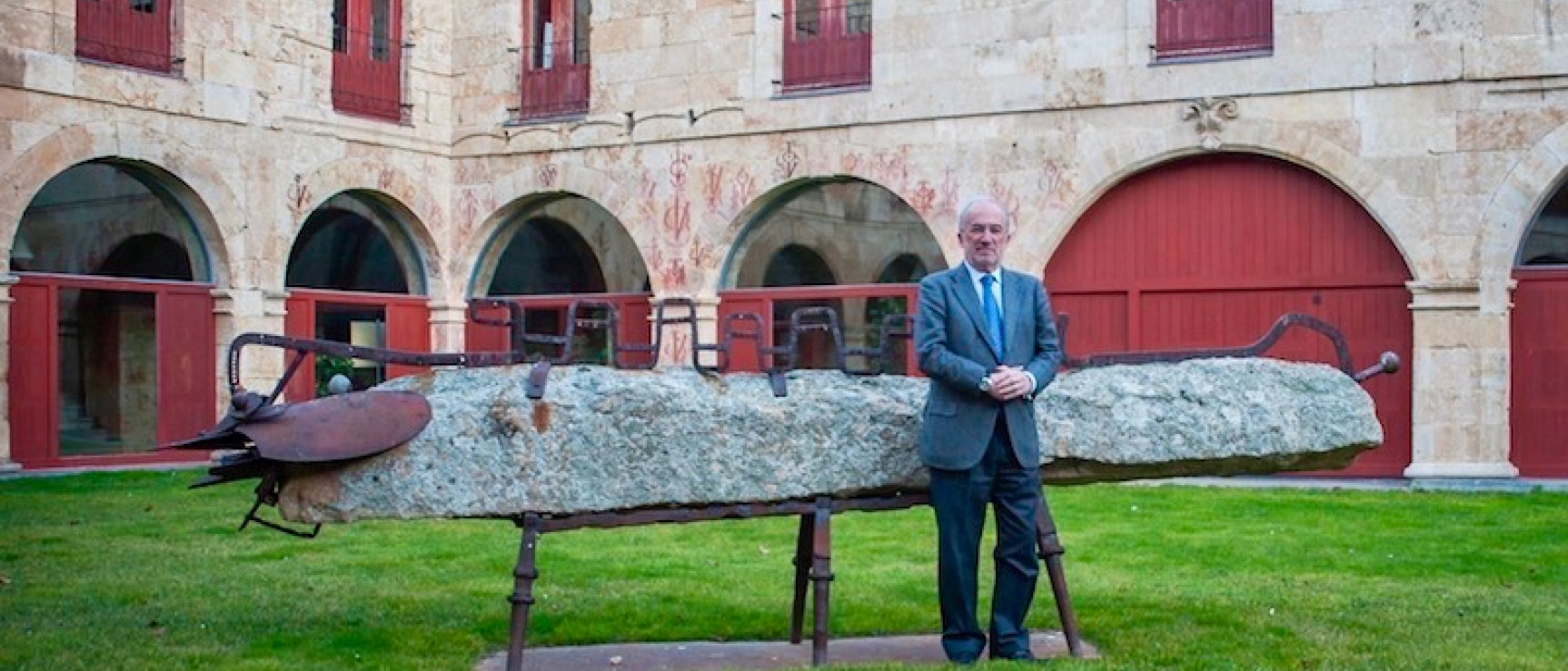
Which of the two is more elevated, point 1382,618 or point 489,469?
point 489,469

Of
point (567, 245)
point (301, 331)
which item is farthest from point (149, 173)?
point (567, 245)

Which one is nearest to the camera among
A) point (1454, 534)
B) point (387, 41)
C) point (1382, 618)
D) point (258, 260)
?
point (1382, 618)

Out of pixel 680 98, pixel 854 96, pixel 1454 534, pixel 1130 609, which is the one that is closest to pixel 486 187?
pixel 680 98

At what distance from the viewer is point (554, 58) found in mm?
17609

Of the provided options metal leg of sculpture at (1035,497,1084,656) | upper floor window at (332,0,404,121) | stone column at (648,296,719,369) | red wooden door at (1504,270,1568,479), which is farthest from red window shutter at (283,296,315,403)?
metal leg of sculpture at (1035,497,1084,656)

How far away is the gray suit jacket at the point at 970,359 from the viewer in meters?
5.85

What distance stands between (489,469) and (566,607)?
201cm

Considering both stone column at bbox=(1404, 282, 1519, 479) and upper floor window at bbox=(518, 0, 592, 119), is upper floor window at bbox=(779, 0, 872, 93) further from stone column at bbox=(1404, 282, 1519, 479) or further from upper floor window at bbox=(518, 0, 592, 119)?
stone column at bbox=(1404, 282, 1519, 479)

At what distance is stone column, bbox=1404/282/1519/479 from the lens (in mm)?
13469

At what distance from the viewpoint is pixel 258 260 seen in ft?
53.1

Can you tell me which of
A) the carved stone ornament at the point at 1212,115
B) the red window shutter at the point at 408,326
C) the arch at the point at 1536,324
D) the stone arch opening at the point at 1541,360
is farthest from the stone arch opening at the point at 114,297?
the stone arch opening at the point at 1541,360

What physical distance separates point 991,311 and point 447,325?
1267 centimetres

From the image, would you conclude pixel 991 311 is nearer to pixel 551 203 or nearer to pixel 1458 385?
pixel 1458 385

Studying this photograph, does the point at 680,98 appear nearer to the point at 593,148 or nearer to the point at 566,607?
the point at 593,148
